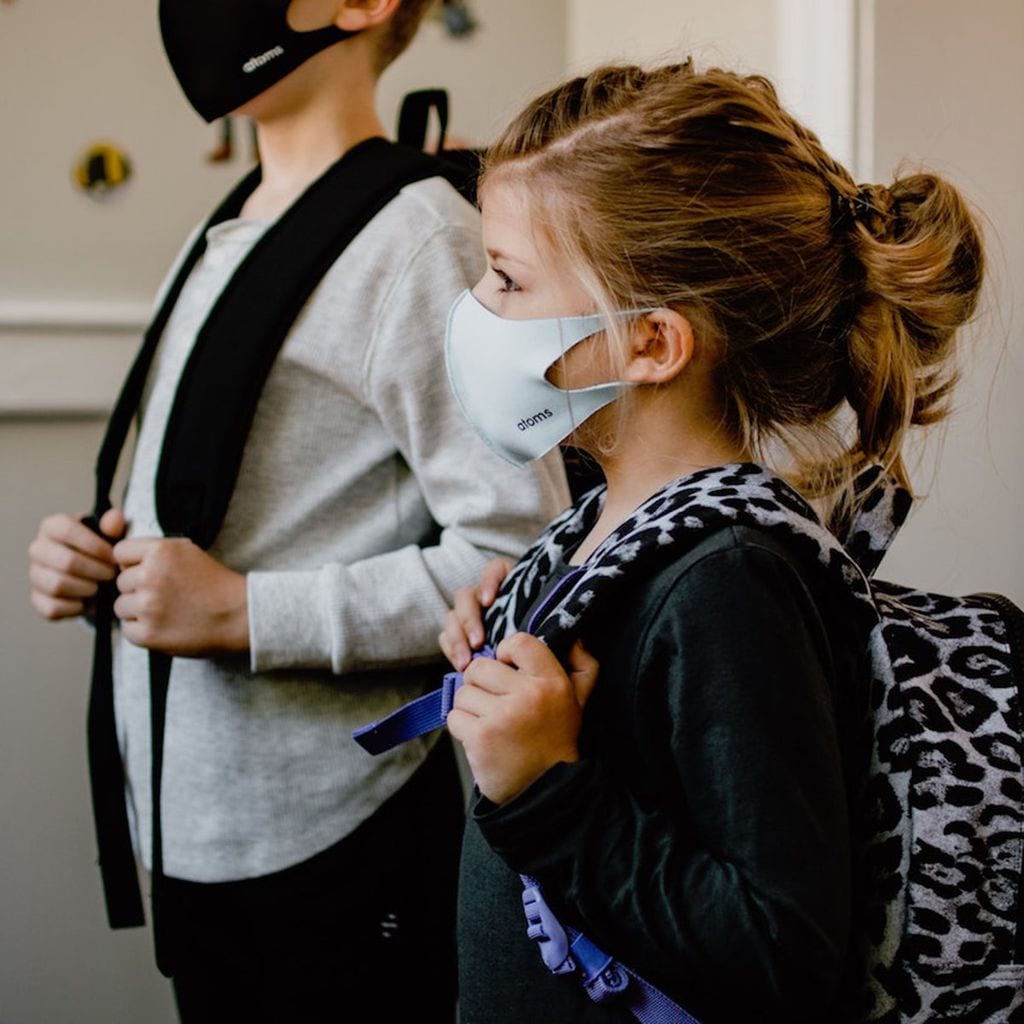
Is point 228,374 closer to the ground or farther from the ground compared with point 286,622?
farther from the ground

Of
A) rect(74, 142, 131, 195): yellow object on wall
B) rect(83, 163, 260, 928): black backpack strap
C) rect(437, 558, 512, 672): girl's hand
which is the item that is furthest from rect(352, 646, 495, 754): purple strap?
rect(74, 142, 131, 195): yellow object on wall

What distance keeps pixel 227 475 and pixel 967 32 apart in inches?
33.9

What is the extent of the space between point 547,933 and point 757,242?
430 mm

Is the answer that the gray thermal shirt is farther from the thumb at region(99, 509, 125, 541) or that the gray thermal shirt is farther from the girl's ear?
the girl's ear

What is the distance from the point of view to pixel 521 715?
0.68m

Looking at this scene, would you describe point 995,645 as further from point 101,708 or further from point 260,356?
point 101,708

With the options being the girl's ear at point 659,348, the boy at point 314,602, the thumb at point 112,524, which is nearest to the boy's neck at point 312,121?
the boy at point 314,602

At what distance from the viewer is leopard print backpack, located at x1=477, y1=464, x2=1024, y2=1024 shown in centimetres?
65

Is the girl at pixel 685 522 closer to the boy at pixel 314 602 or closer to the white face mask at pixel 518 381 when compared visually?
the white face mask at pixel 518 381

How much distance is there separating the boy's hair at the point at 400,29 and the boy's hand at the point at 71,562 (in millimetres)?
489

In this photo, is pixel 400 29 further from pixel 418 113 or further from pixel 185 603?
pixel 185 603

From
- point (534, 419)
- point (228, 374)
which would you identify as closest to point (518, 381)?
point (534, 419)

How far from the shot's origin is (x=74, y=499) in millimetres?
1554

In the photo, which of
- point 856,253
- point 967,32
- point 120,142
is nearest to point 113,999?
point 120,142
